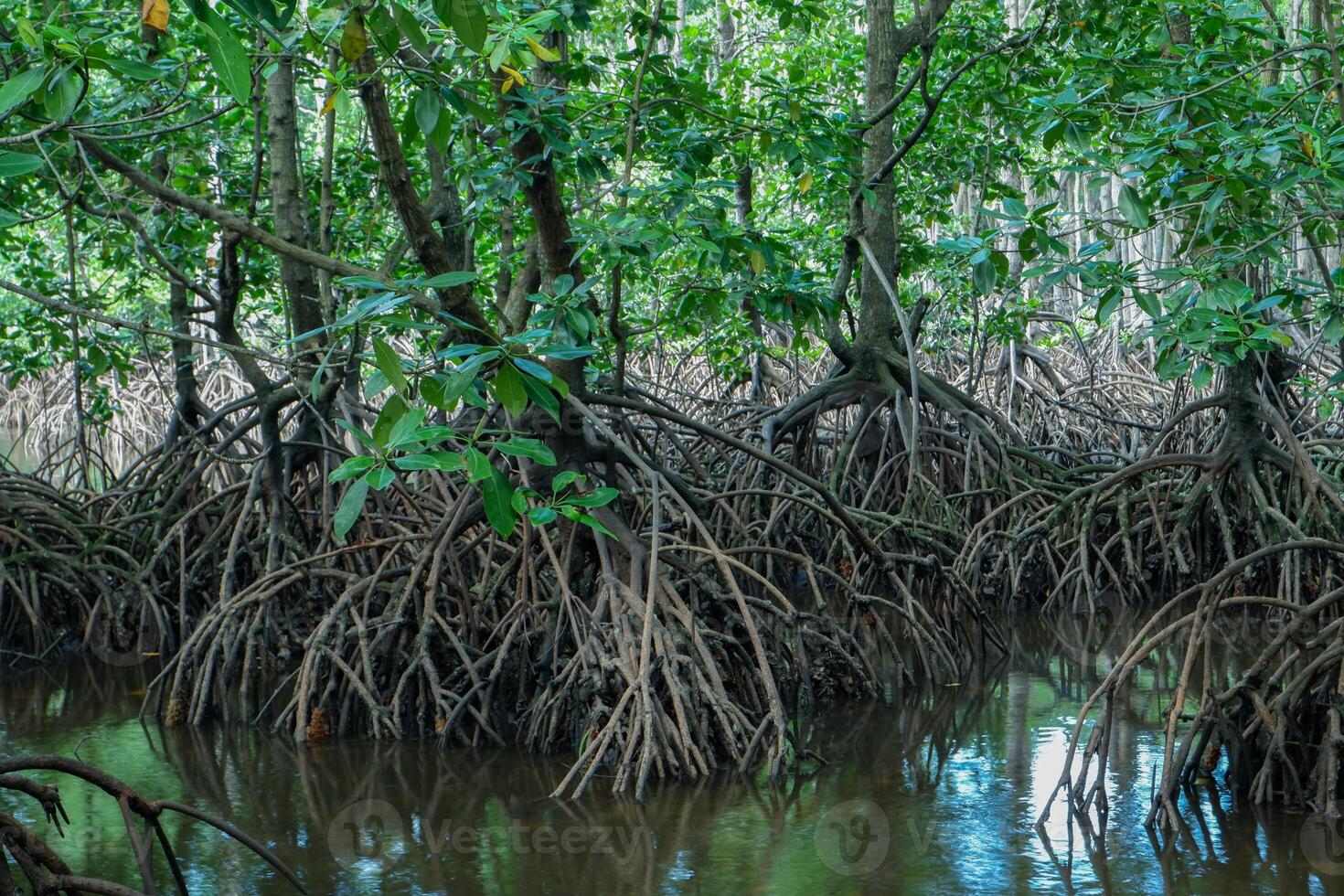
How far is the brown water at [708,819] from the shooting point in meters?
3.59

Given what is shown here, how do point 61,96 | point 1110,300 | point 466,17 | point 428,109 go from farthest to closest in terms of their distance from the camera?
point 1110,300 < point 428,109 < point 61,96 < point 466,17

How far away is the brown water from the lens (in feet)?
11.8

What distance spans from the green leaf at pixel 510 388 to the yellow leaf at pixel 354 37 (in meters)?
0.89

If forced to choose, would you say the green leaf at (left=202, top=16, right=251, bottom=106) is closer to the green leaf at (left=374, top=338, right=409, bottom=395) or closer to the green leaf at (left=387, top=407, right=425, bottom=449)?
the green leaf at (left=374, top=338, right=409, bottom=395)

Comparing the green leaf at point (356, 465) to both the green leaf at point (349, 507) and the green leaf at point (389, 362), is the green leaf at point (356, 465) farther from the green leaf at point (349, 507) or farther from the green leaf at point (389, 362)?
the green leaf at point (389, 362)

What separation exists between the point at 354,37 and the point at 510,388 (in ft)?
3.18

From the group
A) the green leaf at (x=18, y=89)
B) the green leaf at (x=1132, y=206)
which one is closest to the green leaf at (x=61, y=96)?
the green leaf at (x=18, y=89)

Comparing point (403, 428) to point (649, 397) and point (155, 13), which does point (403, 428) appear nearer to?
point (155, 13)

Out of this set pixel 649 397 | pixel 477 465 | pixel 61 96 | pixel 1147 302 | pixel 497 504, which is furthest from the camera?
pixel 649 397

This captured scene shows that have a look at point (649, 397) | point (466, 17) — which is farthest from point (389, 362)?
point (649, 397)

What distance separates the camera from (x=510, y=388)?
2.79m

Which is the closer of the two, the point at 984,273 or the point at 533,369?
the point at 533,369

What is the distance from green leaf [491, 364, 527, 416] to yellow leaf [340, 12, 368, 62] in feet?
2.92

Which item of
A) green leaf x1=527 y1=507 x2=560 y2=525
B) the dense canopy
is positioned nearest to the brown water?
the dense canopy
